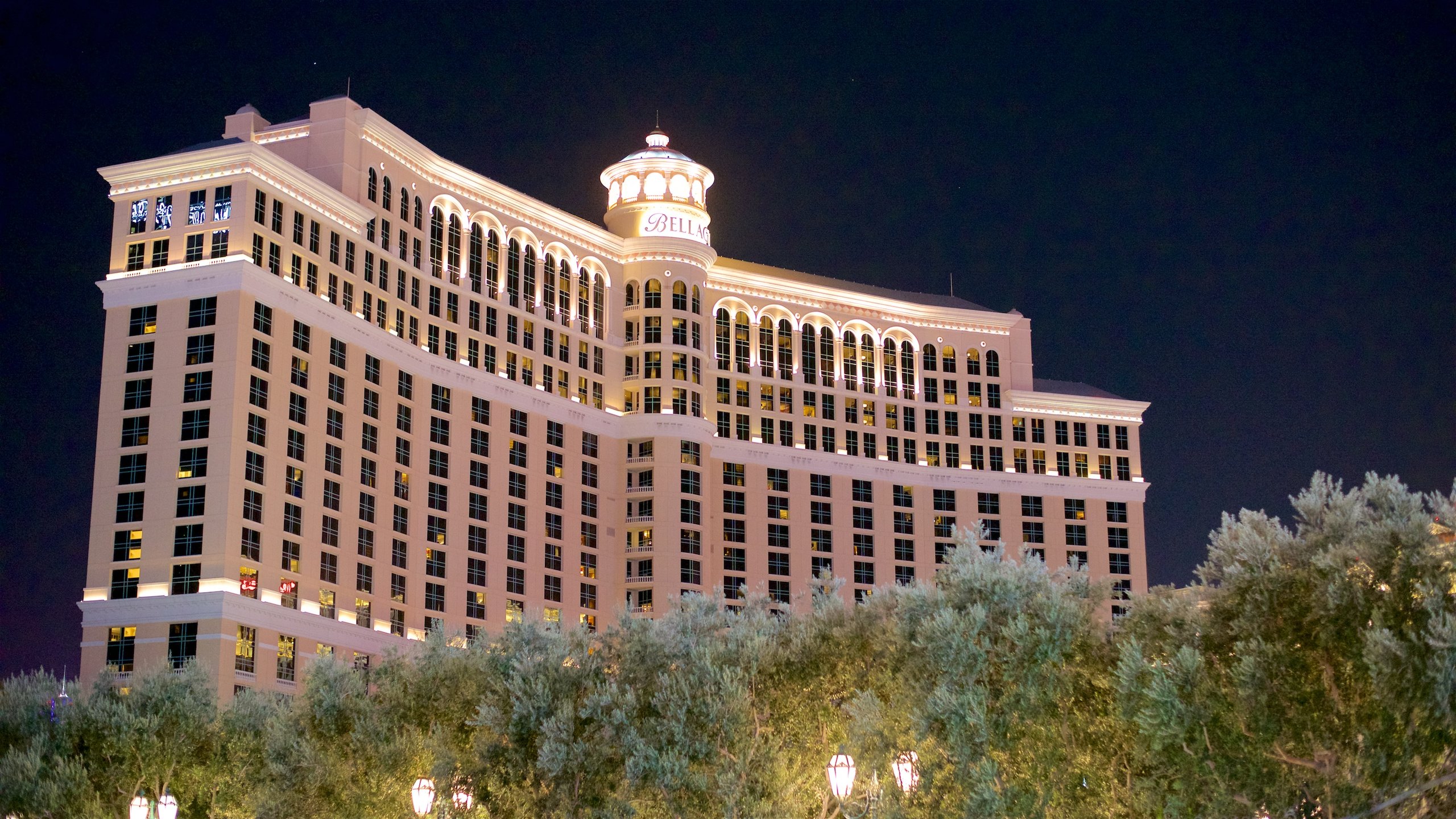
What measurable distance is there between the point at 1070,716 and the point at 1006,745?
6.78 feet

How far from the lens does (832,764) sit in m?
38.8

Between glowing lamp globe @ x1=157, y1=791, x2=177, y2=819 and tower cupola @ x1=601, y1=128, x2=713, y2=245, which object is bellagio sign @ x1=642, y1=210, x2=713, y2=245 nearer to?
tower cupola @ x1=601, y1=128, x2=713, y2=245

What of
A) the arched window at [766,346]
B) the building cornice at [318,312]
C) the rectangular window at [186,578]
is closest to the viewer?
the rectangular window at [186,578]

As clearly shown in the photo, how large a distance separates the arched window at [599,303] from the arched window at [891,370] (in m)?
29.0

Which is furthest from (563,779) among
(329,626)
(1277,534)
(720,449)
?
(720,449)

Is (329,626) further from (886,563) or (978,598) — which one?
(978,598)

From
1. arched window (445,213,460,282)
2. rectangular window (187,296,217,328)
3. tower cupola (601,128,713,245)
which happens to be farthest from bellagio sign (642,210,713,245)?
rectangular window (187,296,217,328)

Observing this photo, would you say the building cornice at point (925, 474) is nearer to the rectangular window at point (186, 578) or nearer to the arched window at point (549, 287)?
the arched window at point (549, 287)

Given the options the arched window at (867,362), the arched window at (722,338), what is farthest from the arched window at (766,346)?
the arched window at (867,362)

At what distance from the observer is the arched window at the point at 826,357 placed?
14462cm

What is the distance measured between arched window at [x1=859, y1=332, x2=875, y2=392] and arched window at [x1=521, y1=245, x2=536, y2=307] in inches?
1343

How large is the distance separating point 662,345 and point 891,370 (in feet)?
86.3

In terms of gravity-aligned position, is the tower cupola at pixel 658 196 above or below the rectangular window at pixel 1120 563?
above

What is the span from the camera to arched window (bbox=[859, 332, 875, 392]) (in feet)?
481
